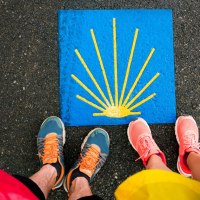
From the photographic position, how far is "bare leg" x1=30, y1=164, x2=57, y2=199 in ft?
4.65

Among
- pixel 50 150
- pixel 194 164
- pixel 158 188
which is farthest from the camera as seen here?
pixel 50 150

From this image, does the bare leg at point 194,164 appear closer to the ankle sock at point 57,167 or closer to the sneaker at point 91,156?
the sneaker at point 91,156

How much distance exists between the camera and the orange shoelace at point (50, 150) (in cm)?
155

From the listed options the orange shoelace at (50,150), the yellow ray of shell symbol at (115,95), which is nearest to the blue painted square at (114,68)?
the yellow ray of shell symbol at (115,95)

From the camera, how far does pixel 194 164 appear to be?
145cm

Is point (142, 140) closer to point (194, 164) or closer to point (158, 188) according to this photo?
point (194, 164)

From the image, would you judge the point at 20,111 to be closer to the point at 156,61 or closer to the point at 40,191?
the point at 40,191

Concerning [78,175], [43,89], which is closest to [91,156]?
[78,175]

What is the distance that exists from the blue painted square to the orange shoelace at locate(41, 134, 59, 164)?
0.39 feet

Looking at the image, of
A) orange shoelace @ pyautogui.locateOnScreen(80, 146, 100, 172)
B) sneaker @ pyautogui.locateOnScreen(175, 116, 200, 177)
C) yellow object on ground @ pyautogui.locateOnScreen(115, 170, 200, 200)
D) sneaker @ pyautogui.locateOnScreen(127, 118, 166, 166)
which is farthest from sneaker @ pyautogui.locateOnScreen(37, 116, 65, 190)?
sneaker @ pyautogui.locateOnScreen(175, 116, 200, 177)

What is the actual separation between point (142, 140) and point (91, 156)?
280 millimetres

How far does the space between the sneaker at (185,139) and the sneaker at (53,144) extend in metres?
0.62

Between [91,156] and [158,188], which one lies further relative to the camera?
[91,156]

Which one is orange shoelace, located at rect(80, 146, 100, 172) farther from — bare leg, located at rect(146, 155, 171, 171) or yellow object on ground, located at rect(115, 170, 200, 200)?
yellow object on ground, located at rect(115, 170, 200, 200)
